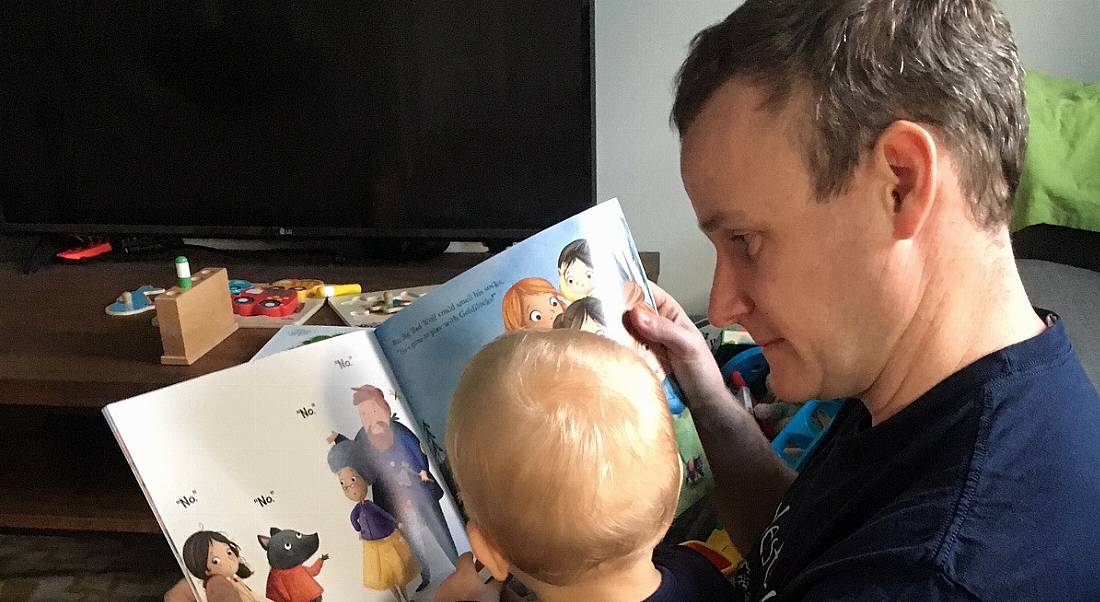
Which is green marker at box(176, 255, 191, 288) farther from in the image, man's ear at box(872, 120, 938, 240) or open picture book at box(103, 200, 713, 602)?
man's ear at box(872, 120, 938, 240)

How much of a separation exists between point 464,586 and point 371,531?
0.35 feet

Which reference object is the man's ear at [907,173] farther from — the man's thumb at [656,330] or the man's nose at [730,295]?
the man's thumb at [656,330]

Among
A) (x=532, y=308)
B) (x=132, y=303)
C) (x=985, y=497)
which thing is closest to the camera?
(x=985, y=497)

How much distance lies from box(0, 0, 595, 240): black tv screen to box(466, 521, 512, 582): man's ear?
84 cm

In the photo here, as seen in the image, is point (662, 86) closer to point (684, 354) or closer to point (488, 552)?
point (684, 354)

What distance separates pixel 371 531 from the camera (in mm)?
808

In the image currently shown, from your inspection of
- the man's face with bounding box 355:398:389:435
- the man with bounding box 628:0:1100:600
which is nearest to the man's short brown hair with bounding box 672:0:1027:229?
the man with bounding box 628:0:1100:600

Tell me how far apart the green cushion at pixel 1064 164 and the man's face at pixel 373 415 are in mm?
1051

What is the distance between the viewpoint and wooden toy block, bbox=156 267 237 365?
112 cm

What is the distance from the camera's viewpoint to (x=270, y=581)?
768 millimetres

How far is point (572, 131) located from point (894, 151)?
0.93m

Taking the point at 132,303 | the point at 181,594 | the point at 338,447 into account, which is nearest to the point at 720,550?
the point at 338,447

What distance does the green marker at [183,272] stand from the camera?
1.10 m

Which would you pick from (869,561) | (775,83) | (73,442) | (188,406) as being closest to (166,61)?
(73,442)
